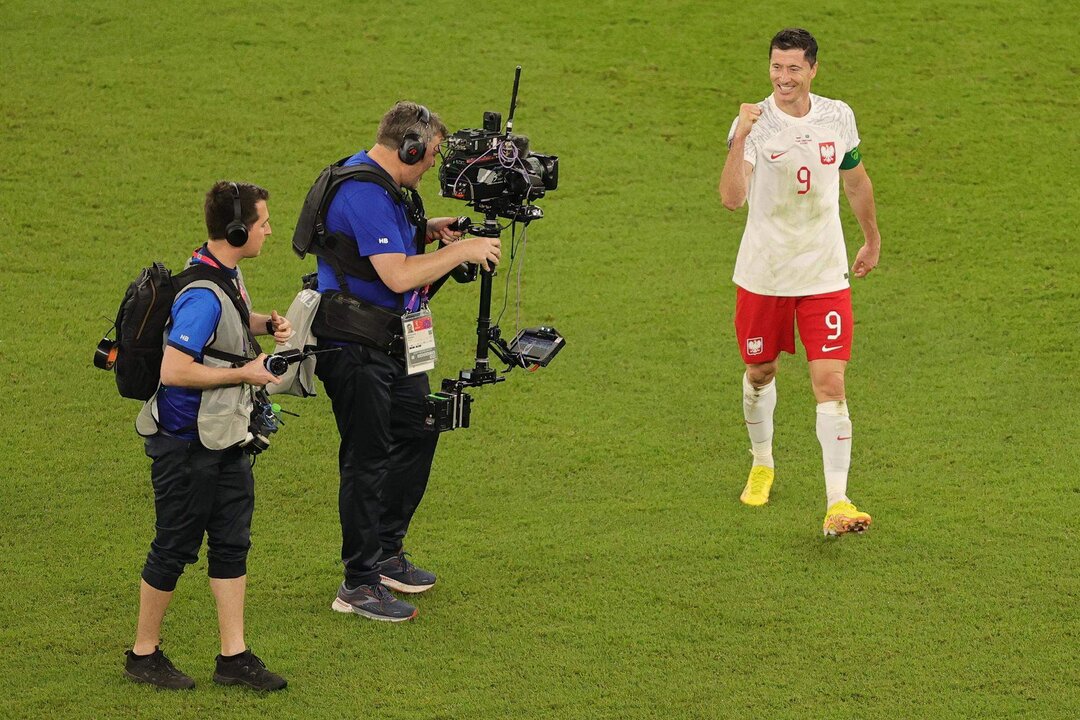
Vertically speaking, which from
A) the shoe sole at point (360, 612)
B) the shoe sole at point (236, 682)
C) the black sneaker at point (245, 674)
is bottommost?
the shoe sole at point (236, 682)

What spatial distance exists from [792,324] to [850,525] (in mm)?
937

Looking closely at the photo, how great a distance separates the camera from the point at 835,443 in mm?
5934

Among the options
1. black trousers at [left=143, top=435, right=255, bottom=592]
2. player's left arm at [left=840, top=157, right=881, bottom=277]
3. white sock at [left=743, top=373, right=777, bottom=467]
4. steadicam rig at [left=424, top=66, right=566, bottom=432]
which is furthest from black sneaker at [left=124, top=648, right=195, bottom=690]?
player's left arm at [left=840, top=157, right=881, bottom=277]

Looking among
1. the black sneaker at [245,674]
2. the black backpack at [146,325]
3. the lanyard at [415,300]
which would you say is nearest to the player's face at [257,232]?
the black backpack at [146,325]

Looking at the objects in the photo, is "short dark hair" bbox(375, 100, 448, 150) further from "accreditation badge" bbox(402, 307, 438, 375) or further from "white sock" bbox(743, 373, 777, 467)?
"white sock" bbox(743, 373, 777, 467)

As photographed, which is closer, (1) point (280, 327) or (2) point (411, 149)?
(1) point (280, 327)

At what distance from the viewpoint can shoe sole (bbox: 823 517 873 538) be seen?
5.71 meters

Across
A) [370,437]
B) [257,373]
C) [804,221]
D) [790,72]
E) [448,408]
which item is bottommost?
[370,437]

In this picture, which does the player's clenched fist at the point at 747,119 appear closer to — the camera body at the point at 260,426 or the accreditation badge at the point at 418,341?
the accreditation badge at the point at 418,341

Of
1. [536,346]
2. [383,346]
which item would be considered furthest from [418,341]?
[536,346]

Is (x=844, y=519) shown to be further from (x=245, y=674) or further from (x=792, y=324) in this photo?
(x=245, y=674)

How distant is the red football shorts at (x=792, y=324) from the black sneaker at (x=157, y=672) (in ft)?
8.96

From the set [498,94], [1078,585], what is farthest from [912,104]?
[1078,585]

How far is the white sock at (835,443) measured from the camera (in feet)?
19.4
